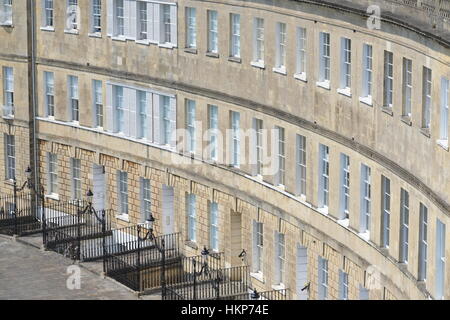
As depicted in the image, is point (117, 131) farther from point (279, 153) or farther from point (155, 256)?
point (279, 153)

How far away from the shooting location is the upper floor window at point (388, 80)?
5456 cm

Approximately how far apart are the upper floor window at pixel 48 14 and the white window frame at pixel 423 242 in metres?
27.7

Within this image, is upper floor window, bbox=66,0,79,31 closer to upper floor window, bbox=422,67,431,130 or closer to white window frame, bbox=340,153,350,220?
white window frame, bbox=340,153,350,220

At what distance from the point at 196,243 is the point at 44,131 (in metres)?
A: 10.9

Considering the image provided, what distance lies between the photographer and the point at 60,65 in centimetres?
7588

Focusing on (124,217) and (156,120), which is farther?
(124,217)

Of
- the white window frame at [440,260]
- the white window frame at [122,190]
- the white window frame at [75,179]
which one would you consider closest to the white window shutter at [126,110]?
the white window frame at [122,190]

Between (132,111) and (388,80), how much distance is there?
19219 mm

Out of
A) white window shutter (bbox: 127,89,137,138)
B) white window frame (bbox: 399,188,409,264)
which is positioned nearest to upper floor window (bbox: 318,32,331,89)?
white window frame (bbox: 399,188,409,264)

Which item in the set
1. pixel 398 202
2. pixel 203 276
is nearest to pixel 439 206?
pixel 398 202

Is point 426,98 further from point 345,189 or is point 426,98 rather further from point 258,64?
point 258,64

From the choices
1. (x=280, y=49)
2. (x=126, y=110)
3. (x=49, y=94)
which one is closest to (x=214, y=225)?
(x=126, y=110)

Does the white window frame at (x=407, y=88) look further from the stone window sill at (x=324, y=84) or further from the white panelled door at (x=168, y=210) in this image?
the white panelled door at (x=168, y=210)

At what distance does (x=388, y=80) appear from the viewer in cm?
5472
